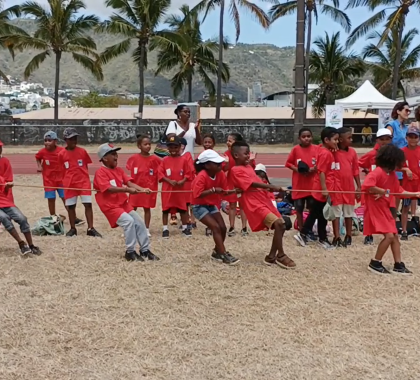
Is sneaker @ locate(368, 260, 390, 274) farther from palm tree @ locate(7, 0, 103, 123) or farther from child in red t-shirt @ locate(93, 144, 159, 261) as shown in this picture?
palm tree @ locate(7, 0, 103, 123)

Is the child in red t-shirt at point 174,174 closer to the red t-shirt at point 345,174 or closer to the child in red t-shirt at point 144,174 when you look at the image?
the child in red t-shirt at point 144,174

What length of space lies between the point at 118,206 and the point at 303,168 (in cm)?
237

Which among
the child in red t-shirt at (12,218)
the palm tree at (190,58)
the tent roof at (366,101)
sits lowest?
the child in red t-shirt at (12,218)

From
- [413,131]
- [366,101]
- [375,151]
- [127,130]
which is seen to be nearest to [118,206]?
[375,151]

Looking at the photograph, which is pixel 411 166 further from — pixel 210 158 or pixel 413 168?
pixel 210 158

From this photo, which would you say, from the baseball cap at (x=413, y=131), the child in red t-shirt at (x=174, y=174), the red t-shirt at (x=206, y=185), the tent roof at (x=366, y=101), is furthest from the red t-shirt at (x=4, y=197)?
the tent roof at (x=366, y=101)

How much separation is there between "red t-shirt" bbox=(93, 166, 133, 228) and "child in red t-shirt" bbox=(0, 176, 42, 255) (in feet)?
2.91

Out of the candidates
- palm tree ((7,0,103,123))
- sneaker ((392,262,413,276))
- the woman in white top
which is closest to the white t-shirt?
the woman in white top

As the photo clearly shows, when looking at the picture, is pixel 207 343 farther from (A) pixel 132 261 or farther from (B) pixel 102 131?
(B) pixel 102 131

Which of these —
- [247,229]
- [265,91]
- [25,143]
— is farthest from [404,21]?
[265,91]

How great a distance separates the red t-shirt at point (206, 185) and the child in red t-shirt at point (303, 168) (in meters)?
1.27

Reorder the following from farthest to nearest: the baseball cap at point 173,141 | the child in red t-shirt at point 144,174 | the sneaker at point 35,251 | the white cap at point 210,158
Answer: the child in red t-shirt at point 144,174, the baseball cap at point 173,141, the sneaker at point 35,251, the white cap at point 210,158

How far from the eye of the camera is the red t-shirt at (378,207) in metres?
6.14

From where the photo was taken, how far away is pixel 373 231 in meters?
6.20
